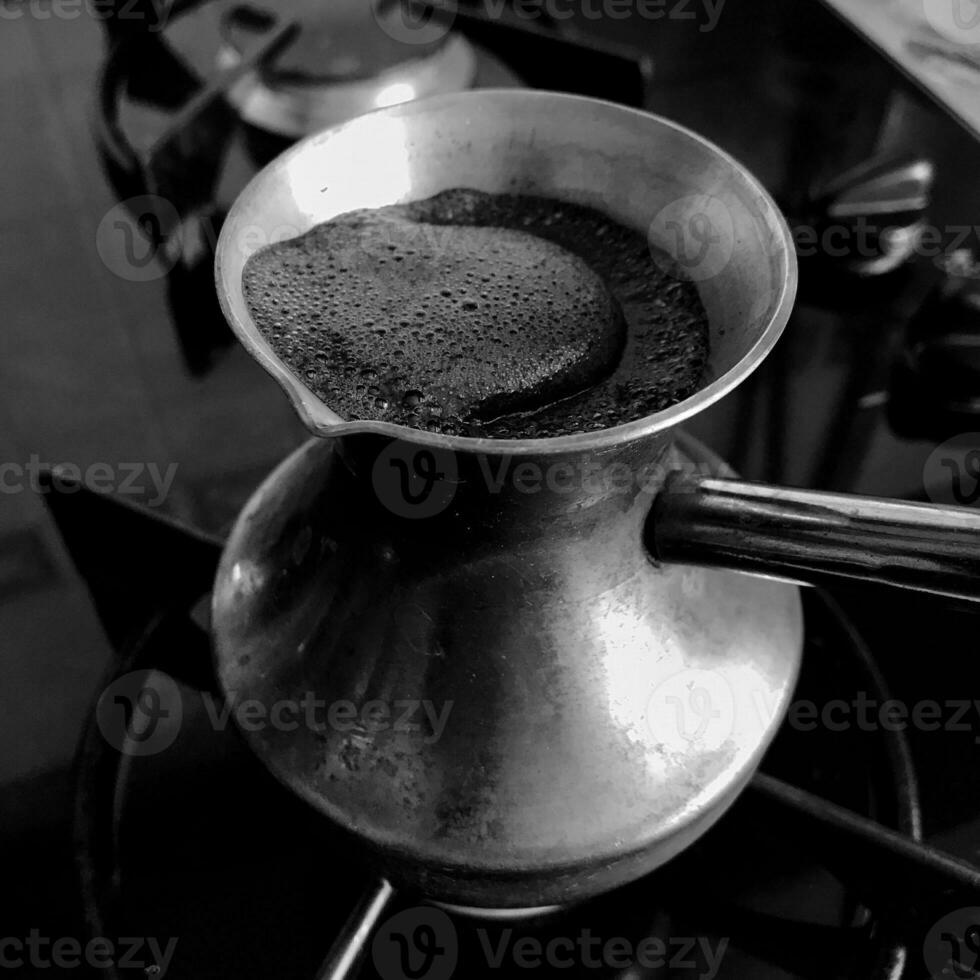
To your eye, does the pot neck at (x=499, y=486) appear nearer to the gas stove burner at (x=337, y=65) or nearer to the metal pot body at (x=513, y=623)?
the metal pot body at (x=513, y=623)

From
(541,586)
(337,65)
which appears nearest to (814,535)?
(541,586)

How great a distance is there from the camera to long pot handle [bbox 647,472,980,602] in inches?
14.2

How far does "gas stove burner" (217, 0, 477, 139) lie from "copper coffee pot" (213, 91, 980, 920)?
47cm

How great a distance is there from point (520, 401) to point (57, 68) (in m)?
0.93

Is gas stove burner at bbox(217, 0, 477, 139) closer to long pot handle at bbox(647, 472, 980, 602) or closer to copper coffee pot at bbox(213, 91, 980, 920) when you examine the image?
copper coffee pot at bbox(213, 91, 980, 920)

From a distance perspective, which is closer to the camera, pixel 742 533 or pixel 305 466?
pixel 742 533

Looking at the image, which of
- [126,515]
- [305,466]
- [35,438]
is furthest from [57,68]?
[305,466]

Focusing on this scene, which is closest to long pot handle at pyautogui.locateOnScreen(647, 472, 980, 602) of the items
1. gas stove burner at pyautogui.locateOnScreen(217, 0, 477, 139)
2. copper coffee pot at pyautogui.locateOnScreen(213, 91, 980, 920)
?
copper coffee pot at pyautogui.locateOnScreen(213, 91, 980, 920)

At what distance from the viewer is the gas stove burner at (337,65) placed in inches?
34.9

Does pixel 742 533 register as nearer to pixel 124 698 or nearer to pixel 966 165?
pixel 124 698

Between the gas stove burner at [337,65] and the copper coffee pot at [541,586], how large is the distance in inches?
18.4

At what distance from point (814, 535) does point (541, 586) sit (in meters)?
0.11

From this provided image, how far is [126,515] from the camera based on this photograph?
62cm

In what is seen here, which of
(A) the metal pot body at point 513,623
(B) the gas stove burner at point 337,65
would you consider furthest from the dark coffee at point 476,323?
(B) the gas stove burner at point 337,65
